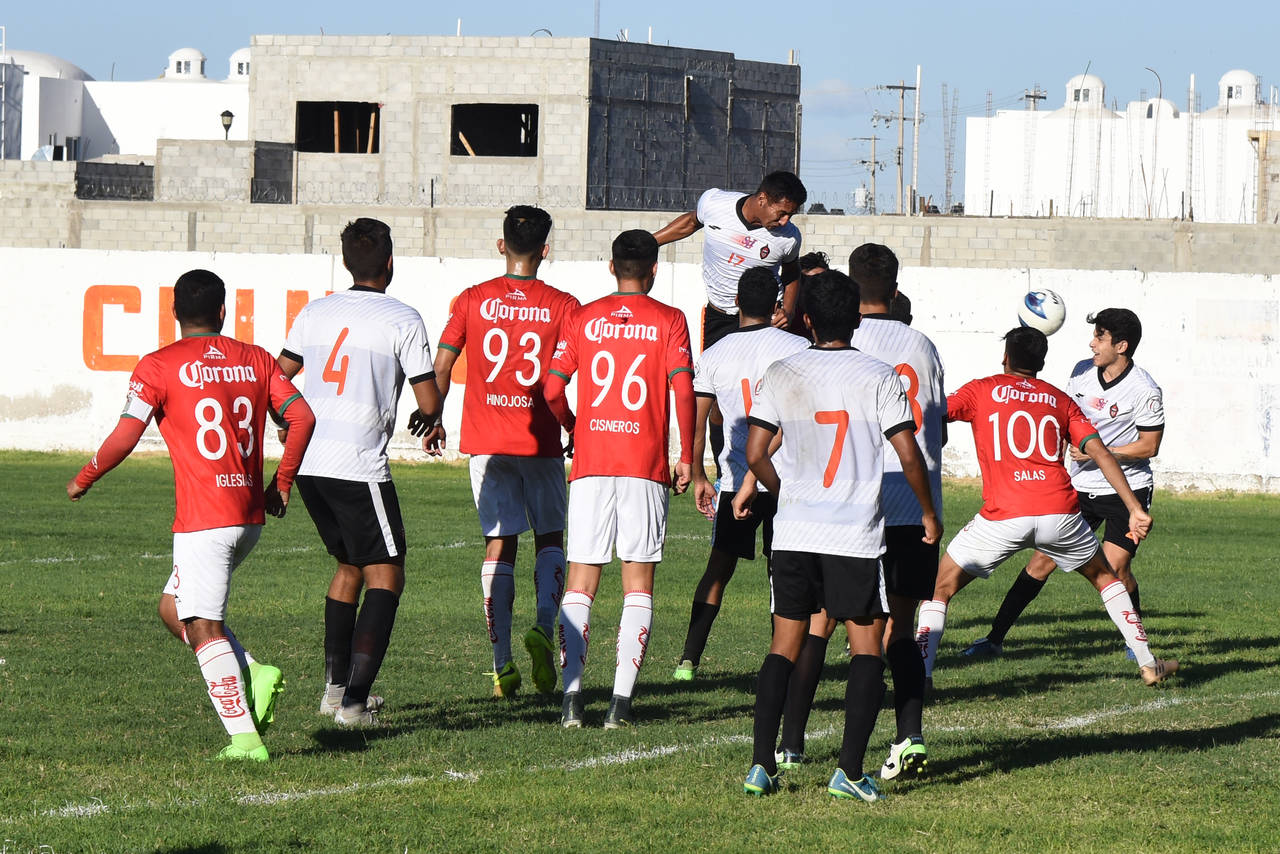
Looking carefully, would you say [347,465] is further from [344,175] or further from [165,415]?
[344,175]

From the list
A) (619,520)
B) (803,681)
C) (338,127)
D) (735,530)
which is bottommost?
(803,681)

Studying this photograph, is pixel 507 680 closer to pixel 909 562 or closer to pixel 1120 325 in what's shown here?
pixel 909 562

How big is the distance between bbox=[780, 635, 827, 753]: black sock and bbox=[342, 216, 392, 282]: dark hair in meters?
2.61

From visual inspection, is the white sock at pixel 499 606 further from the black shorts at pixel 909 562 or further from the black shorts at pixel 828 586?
the black shorts at pixel 828 586

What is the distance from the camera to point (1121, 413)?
10.1 meters

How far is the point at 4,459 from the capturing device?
2203 centimetres

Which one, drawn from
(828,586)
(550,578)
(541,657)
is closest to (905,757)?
(828,586)

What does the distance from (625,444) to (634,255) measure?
33.3 inches

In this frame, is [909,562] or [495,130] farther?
[495,130]

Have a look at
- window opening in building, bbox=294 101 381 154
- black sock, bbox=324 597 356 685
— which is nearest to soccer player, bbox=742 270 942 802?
black sock, bbox=324 597 356 685

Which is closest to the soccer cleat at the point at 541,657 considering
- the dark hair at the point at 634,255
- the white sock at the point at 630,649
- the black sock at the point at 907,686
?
the white sock at the point at 630,649

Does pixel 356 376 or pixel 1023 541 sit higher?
pixel 356 376

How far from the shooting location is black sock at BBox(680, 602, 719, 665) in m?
8.98

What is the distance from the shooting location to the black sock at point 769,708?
6195mm
